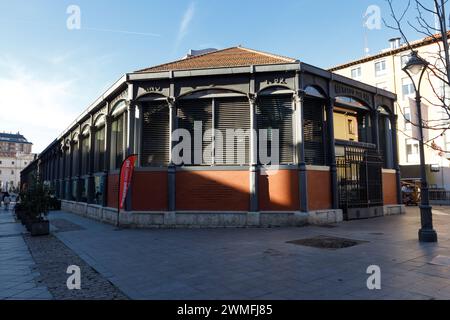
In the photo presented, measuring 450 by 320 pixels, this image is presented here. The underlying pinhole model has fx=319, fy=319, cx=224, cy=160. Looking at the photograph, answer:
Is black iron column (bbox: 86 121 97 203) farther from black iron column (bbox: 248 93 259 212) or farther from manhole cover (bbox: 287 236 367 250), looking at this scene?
manhole cover (bbox: 287 236 367 250)

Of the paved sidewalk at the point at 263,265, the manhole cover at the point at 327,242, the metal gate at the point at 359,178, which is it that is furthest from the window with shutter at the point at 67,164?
the manhole cover at the point at 327,242

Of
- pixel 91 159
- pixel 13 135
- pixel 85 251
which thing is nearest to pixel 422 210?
pixel 85 251

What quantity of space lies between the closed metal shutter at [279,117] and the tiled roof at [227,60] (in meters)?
1.60

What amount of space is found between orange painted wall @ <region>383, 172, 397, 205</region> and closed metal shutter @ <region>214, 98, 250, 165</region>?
899 cm

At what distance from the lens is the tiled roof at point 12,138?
142650 mm

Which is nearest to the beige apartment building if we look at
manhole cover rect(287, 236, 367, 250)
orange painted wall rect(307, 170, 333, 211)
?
orange painted wall rect(307, 170, 333, 211)

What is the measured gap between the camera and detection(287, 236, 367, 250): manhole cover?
8562 mm

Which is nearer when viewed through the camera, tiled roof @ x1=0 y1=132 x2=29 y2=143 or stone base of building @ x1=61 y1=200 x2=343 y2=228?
stone base of building @ x1=61 y1=200 x2=343 y2=228

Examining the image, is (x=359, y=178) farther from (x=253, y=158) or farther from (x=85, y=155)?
(x=85, y=155)

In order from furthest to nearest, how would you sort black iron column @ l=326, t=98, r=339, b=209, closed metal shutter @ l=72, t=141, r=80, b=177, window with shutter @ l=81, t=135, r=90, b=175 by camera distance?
closed metal shutter @ l=72, t=141, r=80, b=177, window with shutter @ l=81, t=135, r=90, b=175, black iron column @ l=326, t=98, r=339, b=209

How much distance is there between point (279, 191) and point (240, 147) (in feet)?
7.91

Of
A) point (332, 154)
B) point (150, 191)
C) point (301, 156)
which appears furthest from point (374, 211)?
point (150, 191)

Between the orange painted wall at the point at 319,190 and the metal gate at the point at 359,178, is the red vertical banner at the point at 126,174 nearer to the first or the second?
the orange painted wall at the point at 319,190
